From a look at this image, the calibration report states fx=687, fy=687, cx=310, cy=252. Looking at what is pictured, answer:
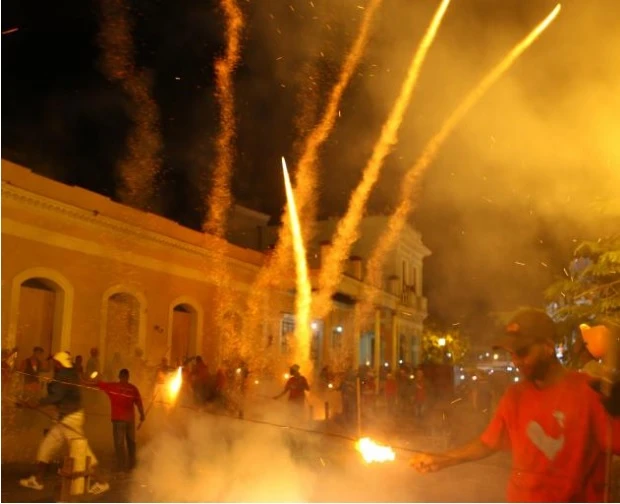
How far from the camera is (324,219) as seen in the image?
3038cm

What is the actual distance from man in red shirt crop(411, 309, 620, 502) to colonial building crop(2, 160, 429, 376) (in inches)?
341

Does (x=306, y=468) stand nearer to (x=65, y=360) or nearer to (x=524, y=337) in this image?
(x=65, y=360)

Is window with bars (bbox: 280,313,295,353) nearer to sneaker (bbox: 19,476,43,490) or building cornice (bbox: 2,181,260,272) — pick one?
building cornice (bbox: 2,181,260,272)

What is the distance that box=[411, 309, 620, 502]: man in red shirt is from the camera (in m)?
2.59

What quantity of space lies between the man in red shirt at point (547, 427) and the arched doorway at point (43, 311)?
9.29 meters

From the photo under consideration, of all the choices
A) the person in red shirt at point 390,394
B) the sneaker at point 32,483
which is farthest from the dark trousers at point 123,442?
the person in red shirt at point 390,394

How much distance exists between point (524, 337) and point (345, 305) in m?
18.7

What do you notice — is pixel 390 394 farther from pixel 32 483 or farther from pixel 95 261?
pixel 32 483

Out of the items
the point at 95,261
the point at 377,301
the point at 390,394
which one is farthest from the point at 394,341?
the point at 95,261

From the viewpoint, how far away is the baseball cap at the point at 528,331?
2779mm

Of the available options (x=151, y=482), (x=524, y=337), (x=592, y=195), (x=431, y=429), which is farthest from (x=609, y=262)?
(x=431, y=429)

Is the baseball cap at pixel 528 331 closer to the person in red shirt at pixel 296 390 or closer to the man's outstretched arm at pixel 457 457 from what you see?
the man's outstretched arm at pixel 457 457

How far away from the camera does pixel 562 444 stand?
103 inches

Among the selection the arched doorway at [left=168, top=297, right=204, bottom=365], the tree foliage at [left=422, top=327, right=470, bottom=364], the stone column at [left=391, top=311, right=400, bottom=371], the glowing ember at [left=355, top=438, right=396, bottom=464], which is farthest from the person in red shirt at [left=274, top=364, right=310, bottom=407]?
the tree foliage at [left=422, top=327, right=470, bottom=364]
